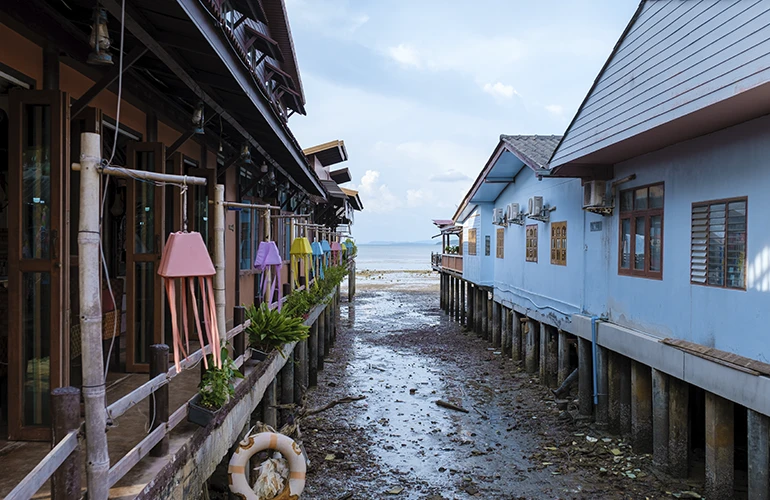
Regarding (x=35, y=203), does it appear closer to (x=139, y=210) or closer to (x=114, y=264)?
(x=139, y=210)

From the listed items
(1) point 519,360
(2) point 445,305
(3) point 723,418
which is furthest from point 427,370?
(2) point 445,305

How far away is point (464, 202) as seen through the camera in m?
23.3

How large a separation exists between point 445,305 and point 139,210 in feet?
88.7

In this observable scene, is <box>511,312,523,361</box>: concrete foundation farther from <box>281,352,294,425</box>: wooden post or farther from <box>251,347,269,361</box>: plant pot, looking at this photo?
<box>251,347,269,361</box>: plant pot

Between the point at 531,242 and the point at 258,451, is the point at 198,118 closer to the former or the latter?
the point at 258,451

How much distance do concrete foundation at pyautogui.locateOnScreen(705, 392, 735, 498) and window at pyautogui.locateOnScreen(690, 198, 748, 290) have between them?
1455 millimetres

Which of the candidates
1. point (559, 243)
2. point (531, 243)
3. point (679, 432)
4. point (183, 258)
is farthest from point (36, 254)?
point (531, 243)

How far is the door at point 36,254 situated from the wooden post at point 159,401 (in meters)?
0.75

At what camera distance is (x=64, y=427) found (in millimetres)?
3076

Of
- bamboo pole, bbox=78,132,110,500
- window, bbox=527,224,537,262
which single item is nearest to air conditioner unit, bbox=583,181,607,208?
window, bbox=527,224,537,262

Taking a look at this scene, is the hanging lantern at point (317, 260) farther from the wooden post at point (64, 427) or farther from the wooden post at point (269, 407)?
the wooden post at point (64, 427)

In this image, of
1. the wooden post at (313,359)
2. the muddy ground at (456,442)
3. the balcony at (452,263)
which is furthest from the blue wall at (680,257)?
the balcony at (452,263)

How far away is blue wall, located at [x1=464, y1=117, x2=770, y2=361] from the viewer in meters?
6.73

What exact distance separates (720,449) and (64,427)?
23.1 feet
